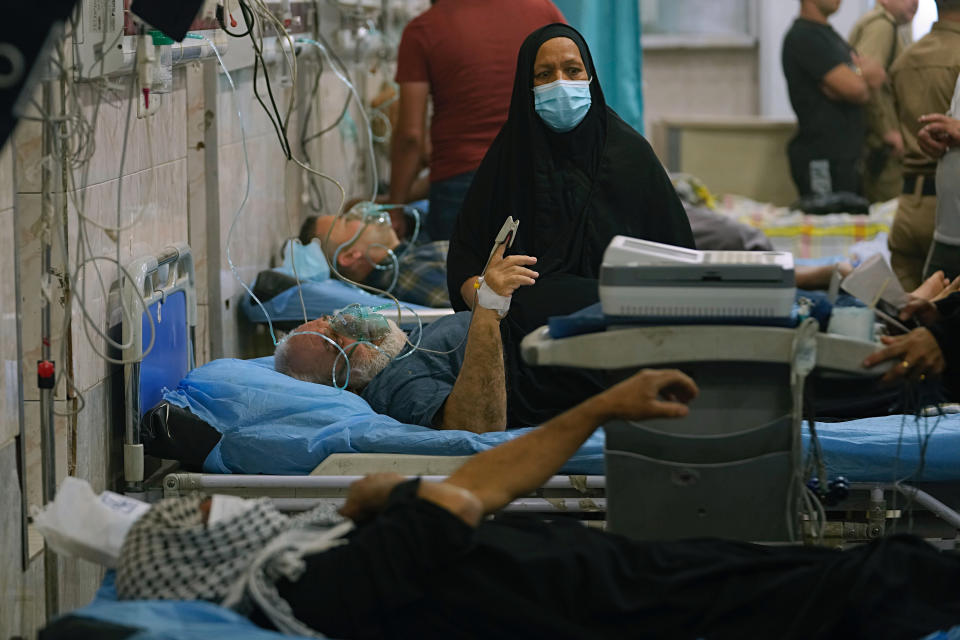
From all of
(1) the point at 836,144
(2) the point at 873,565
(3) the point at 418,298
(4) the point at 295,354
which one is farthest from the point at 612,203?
(1) the point at 836,144

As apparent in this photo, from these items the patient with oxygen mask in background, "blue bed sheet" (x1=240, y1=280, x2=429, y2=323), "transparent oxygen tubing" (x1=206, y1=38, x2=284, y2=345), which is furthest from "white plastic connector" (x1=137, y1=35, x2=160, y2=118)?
the patient with oxygen mask in background

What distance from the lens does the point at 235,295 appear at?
4617 millimetres

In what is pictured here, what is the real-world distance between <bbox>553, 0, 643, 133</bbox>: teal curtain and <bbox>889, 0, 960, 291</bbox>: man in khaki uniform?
1.17 meters

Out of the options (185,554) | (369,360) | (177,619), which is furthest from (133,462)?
(177,619)

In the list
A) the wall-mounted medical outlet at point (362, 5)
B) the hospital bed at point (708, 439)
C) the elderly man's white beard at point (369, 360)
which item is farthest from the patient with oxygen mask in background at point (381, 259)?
the hospital bed at point (708, 439)

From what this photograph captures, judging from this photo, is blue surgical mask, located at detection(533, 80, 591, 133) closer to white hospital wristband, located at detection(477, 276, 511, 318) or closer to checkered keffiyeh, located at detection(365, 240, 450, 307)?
white hospital wristband, located at detection(477, 276, 511, 318)

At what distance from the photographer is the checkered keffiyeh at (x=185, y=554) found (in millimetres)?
2136

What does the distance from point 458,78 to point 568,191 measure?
70.6 inches

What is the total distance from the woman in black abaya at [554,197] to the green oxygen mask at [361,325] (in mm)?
261

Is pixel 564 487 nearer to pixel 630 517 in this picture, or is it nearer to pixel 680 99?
pixel 630 517

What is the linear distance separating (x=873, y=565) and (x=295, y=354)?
2.10m

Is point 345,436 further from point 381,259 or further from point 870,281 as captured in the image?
point 381,259

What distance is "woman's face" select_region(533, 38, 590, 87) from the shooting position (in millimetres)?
3596

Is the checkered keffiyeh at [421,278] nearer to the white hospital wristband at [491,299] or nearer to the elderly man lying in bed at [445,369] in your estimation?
the elderly man lying in bed at [445,369]
